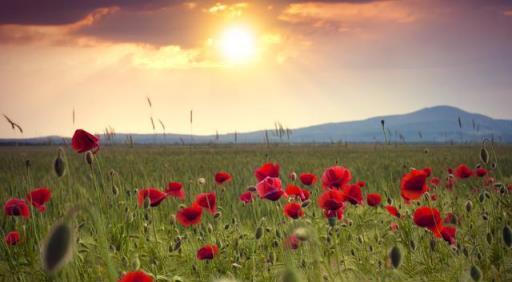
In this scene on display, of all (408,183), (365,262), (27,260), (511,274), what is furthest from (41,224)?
(511,274)

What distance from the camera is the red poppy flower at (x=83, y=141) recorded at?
270 cm

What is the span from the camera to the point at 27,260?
3.20m

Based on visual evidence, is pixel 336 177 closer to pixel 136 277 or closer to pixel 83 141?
pixel 83 141

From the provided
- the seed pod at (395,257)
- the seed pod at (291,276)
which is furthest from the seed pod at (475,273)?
the seed pod at (291,276)

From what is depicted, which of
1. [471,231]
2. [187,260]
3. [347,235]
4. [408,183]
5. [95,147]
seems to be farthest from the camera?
[347,235]

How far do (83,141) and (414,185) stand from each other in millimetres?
2041

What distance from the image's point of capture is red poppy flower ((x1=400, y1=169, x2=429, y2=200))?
290 cm

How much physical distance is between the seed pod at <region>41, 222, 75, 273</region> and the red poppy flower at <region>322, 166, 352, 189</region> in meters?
2.32

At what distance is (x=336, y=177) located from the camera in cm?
307

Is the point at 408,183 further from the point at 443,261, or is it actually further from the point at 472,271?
the point at 472,271

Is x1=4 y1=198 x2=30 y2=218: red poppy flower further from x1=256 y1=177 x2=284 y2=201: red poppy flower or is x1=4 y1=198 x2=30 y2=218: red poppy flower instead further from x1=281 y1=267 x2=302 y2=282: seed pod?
x1=281 y1=267 x2=302 y2=282: seed pod

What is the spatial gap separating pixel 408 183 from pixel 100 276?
1.98m

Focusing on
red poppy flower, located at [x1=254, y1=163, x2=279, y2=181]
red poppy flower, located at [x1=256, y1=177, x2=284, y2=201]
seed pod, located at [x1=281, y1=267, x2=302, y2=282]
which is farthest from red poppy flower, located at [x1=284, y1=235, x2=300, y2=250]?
red poppy flower, located at [x1=254, y1=163, x2=279, y2=181]

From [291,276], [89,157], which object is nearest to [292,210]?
[89,157]
